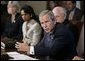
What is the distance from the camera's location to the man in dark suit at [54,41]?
4.79ft

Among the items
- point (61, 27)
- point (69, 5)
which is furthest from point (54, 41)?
point (69, 5)

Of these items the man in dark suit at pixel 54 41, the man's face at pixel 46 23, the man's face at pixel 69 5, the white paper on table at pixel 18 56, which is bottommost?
the white paper on table at pixel 18 56

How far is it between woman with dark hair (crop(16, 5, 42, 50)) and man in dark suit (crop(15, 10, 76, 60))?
2 cm

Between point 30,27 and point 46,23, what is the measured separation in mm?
92

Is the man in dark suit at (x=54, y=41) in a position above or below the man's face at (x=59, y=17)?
below

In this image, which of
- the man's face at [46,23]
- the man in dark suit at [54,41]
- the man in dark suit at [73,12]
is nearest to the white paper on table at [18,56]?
the man in dark suit at [54,41]

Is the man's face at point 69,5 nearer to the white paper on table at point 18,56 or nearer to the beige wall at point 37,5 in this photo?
the beige wall at point 37,5

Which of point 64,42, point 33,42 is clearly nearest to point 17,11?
point 33,42

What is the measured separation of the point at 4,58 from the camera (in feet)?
4.89

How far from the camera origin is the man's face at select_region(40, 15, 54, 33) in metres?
1.45

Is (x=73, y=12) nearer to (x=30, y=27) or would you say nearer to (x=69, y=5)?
→ (x=69, y=5)

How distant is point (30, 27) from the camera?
1.50 m

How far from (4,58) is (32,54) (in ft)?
A: 0.46

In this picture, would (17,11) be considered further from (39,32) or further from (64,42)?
(64,42)
